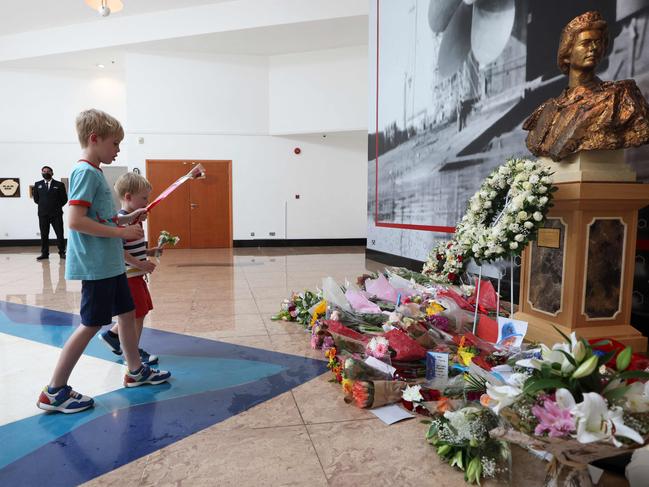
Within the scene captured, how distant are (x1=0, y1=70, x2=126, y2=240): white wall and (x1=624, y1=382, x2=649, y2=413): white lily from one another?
41.2ft

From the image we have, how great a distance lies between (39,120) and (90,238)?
12007mm

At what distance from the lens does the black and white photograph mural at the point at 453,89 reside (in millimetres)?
3713

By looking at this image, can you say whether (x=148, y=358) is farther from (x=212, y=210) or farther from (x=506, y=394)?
(x=212, y=210)

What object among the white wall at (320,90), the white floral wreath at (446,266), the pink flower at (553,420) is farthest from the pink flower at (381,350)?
the white wall at (320,90)

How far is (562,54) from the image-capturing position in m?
2.79

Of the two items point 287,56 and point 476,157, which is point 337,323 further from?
point 287,56

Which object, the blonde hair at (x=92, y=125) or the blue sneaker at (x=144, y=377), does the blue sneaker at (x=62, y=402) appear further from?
the blonde hair at (x=92, y=125)

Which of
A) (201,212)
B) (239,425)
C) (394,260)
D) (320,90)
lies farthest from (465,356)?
(201,212)

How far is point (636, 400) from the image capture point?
3.84 ft

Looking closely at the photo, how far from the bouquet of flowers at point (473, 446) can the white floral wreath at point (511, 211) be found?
1038 millimetres

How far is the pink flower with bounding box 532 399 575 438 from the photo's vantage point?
3.62ft

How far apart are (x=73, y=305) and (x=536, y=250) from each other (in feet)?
13.7

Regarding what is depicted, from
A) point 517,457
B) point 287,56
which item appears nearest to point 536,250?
point 517,457

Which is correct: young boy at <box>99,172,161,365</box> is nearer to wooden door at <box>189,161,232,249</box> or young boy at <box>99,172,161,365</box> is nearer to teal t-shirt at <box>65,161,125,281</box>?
teal t-shirt at <box>65,161,125,281</box>
